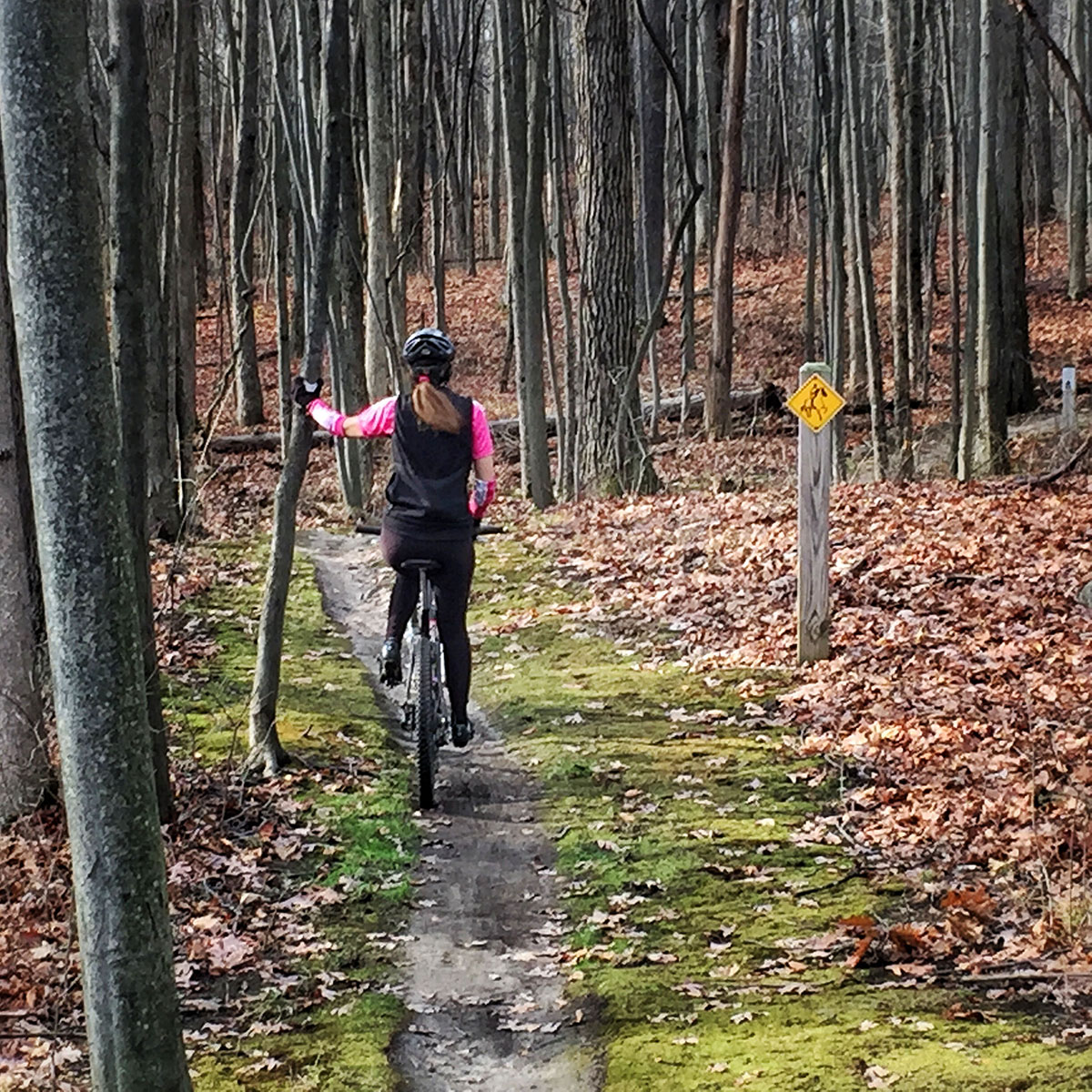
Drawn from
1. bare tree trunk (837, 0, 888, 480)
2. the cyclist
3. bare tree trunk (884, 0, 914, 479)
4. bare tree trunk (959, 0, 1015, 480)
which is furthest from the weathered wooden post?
the cyclist

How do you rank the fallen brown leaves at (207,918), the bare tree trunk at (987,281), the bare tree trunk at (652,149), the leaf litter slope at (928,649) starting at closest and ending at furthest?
the fallen brown leaves at (207,918) < the leaf litter slope at (928,649) < the bare tree trunk at (987,281) < the bare tree trunk at (652,149)

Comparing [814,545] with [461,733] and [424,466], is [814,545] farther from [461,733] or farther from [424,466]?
[424,466]

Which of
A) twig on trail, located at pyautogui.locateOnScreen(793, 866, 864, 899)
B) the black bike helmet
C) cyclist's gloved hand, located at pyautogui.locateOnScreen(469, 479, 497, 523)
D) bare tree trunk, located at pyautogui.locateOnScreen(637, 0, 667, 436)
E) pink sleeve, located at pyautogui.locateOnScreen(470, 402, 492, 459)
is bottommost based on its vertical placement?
twig on trail, located at pyautogui.locateOnScreen(793, 866, 864, 899)

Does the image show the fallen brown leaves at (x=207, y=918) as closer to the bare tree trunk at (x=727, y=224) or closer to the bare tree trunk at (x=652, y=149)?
the bare tree trunk at (x=727, y=224)

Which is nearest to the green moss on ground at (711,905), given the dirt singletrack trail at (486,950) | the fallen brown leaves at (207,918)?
the dirt singletrack trail at (486,950)

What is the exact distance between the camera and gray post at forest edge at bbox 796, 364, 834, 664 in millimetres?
8562

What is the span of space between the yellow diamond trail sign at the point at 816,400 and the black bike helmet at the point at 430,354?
7.48 feet

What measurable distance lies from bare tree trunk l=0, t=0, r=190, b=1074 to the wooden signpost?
223 inches

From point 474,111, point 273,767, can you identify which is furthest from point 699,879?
point 474,111

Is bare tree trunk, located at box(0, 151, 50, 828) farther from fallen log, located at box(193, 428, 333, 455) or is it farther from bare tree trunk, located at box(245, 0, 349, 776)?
fallen log, located at box(193, 428, 333, 455)

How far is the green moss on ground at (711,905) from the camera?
420 centimetres

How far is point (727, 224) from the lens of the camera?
19016 mm

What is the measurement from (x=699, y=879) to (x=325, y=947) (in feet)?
5.21

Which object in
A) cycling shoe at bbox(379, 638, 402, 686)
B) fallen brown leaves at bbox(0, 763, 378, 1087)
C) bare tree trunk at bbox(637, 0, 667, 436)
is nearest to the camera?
fallen brown leaves at bbox(0, 763, 378, 1087)
